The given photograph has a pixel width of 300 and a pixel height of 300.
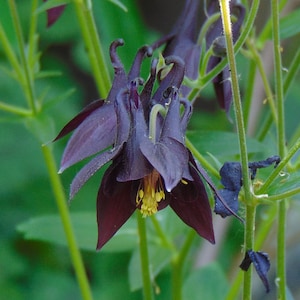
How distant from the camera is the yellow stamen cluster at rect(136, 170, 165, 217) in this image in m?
0.99

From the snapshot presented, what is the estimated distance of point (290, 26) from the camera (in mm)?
1303

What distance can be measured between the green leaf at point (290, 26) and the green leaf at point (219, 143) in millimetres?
211

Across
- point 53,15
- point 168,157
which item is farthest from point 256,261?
point 53,15


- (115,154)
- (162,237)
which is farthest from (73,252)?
(115,154)

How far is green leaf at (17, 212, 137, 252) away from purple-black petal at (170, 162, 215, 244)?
1.73 feet

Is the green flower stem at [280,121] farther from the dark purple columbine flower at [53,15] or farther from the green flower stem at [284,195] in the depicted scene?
the dark purple columbine flower at [53,15]

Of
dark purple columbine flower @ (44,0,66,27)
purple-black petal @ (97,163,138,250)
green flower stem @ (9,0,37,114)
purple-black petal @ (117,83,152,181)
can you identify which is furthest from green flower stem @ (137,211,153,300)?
dark purple columbine flower @ (44,0,66,27)

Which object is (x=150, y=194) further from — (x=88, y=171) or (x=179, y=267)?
(x=179, y=267)

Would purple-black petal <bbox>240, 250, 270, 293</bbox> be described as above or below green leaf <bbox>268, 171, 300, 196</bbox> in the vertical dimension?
below

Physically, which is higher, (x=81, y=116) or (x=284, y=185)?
(x=81, y=116)

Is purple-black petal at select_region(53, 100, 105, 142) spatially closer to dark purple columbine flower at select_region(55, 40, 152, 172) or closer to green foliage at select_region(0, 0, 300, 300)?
dark purple columbine flower at select_region(55, 40, 152, 172)

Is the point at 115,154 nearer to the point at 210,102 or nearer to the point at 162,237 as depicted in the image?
the point at 162,237

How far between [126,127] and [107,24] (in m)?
0.67

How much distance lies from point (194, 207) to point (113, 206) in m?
0.10
